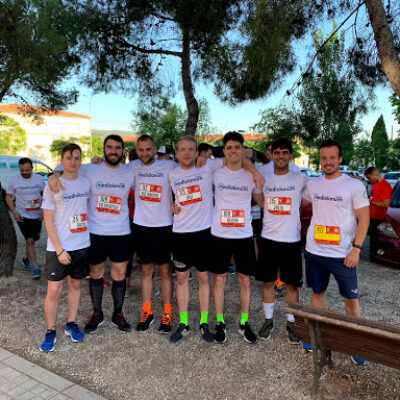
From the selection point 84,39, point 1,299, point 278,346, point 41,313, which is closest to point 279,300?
point 278,346

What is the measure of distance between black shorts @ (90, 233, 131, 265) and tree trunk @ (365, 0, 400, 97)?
3490 mm

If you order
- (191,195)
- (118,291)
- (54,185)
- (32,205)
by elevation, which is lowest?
(118,291)

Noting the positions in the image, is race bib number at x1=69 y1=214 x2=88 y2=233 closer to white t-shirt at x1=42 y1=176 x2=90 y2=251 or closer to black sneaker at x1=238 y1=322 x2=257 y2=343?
white t-shirt at x1=42 y1=176 x2=90 y2=251

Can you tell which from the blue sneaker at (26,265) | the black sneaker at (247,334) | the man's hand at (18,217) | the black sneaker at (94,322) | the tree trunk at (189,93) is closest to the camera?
the black sneaker at (247,334)

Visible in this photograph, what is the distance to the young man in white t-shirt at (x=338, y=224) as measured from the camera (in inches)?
113

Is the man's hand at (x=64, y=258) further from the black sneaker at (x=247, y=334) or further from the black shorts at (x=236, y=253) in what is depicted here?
the black sneaker at (x=247, y=334)

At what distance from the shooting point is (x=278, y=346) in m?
3.38

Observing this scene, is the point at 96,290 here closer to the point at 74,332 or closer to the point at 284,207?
the point at 74,332

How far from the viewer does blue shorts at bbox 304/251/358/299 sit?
9.61ft

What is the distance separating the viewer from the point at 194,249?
3535 mm

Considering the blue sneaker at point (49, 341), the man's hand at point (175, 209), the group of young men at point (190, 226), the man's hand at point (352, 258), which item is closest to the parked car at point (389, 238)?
the group of young men at point (190, 226)

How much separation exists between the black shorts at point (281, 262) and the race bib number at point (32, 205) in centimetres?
381

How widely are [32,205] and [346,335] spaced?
4.84 metres


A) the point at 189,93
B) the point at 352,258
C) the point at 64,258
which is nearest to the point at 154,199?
the point at 64,258
